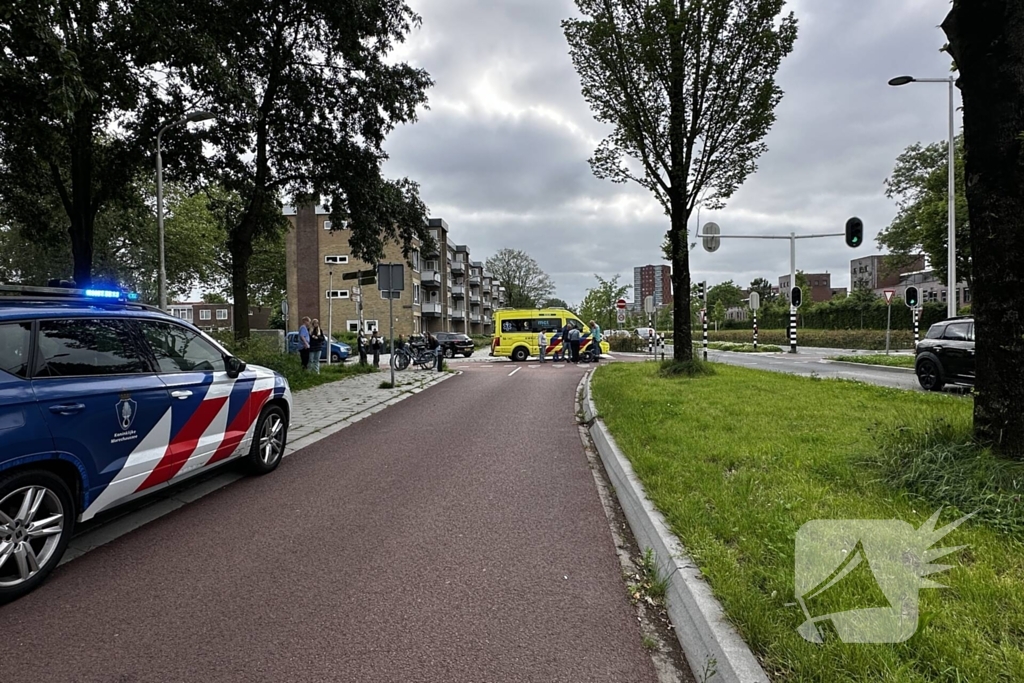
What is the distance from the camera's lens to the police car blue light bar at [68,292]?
3.86 meters

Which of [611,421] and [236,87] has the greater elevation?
[236,87]

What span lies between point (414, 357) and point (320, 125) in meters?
8.60

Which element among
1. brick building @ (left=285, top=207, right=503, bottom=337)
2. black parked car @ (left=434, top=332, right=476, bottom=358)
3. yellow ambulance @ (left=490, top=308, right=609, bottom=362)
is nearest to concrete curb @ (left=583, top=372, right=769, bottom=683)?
yellow ambulance @ (left=490, top=308, right=609, bottom=362)

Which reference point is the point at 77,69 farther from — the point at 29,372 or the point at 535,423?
the point at 535,423

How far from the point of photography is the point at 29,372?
332cm

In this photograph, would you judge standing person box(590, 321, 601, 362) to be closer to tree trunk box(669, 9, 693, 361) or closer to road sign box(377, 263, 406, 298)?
tree trunk box(669, 9, 693, 361)

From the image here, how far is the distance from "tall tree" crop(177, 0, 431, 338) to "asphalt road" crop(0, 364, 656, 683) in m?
11.7

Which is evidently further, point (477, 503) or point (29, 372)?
point (477, 503)

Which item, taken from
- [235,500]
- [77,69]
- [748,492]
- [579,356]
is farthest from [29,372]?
[579,356]

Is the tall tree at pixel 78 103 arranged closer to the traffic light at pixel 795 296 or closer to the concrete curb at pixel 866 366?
the concrete curb at pixel 866 366

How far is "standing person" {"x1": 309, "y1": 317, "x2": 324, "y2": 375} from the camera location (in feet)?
53.9

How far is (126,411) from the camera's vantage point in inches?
153

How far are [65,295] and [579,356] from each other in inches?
907

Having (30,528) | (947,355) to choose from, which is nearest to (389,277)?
(30,528)
